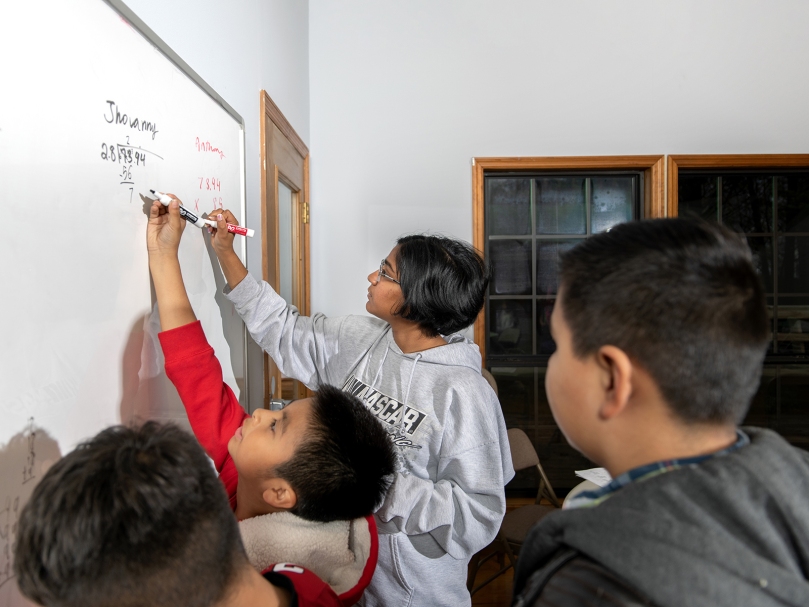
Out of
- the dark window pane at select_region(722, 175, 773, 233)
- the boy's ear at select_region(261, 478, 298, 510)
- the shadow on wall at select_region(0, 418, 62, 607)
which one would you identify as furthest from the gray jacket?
the dark window pane at select_region(722, 175, 773, 233)

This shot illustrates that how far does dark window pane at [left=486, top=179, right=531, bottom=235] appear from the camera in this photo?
9.86 ft

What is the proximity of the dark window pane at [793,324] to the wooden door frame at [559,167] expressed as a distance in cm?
98

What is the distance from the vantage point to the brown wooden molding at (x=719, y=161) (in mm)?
2873

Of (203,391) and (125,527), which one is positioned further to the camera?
(203,391)

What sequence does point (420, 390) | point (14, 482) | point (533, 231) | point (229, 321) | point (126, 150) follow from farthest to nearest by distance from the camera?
point (533, 231) → point (229, 321) → point (420, 390) → point (126, 150) → point (14, 482)

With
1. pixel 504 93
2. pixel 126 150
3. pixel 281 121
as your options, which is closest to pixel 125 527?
pixel 126 150

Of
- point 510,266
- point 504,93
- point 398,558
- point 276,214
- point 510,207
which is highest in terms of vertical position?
point 504,93

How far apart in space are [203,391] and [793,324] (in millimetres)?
3382

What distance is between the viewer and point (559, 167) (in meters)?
2.89

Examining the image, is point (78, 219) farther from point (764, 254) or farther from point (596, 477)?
point (764, 254)

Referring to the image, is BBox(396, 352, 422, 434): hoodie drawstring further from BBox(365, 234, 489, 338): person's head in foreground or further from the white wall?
the white wall

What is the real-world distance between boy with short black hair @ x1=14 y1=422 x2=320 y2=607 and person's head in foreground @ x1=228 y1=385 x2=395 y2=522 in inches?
12.9

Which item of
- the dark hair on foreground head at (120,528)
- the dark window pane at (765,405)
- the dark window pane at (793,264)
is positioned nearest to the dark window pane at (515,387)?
the dark window pane at (765,405)

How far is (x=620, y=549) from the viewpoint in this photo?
1.58 ft
